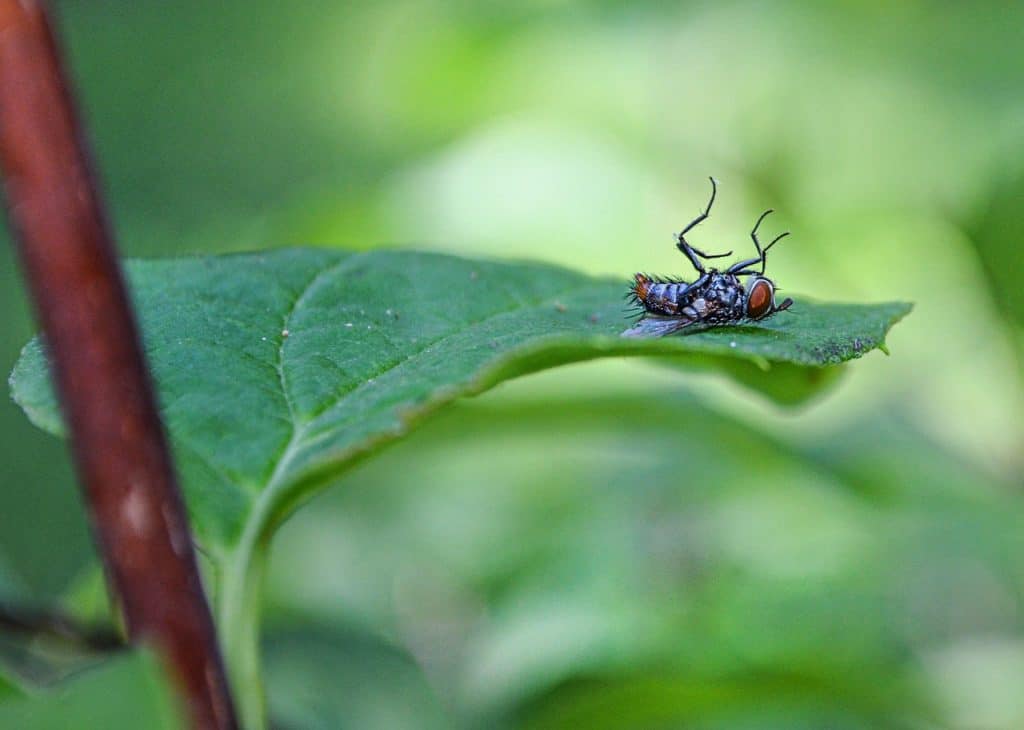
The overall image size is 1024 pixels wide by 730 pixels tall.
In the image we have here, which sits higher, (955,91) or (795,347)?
(955,91)

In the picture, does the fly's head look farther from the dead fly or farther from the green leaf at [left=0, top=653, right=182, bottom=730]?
the green leaf at [left=0, top=653, right=182, bottom=730]

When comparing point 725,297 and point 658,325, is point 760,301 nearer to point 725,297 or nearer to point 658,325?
point 725,297

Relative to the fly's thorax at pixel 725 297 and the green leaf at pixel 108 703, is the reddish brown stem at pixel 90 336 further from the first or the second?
the fly's thorax at pixel 725 297

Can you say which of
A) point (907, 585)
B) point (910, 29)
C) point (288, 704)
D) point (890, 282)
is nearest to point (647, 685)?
point (288, 704)

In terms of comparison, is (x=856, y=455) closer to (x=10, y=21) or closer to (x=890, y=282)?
(x=890, y=282)

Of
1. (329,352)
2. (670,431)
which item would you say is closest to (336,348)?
(329,352)

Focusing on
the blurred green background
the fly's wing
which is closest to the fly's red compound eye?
the fly's wing
